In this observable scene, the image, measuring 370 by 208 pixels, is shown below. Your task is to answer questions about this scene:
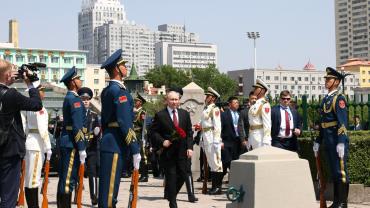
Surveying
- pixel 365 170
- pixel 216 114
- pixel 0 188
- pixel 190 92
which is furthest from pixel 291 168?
pixel 190 92

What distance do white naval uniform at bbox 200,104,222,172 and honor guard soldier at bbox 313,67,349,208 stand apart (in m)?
4.23

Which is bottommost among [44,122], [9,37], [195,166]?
[195,166]

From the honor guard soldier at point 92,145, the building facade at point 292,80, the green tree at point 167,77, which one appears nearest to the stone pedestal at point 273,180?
the honor guard soldier at point 92,145

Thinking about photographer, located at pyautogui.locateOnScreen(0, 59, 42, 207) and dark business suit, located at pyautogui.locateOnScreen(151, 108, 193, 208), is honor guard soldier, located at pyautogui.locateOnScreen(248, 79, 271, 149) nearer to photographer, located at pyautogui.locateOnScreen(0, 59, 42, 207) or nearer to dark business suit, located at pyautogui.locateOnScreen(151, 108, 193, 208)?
dark business suit, located at pyautogui.locateOnScreen(151, 108, 193, 208)

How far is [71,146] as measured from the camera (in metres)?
11.6

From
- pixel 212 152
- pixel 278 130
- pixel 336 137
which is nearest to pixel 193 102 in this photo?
pixel 212 152

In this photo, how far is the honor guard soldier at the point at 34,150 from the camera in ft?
37.2

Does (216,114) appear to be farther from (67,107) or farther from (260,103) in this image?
(67,107)

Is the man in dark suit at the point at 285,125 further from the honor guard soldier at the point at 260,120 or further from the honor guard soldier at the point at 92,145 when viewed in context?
the honor guard soldier at the point at 92,145

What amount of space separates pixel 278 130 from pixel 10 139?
6.63 m

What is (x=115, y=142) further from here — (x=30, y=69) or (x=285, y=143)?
(x=285, y=143)

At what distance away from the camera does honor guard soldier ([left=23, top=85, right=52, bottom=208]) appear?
11.3 meters

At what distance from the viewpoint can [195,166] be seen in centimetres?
1909

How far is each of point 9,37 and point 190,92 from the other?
6768 inches
